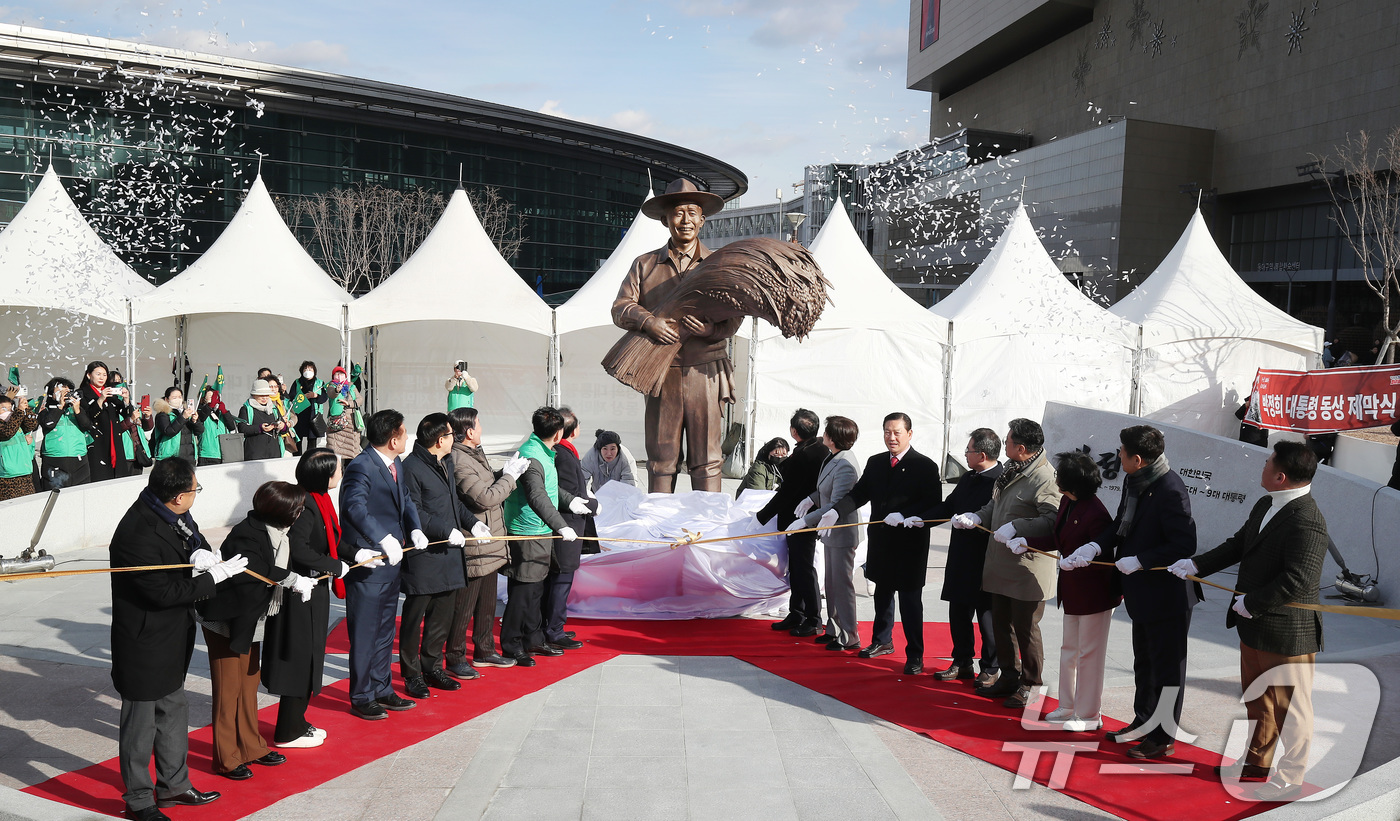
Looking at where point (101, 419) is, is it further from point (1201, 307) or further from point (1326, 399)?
point (1201, 307)

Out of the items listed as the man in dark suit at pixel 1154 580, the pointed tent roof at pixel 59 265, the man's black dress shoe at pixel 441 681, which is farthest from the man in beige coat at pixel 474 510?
the pointed tent roof at pixel 59 265

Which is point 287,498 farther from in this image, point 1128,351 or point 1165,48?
point 1165,48

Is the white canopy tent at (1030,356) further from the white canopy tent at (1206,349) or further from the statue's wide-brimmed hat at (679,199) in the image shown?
the statue's wide-brimmed hat at (679,199)

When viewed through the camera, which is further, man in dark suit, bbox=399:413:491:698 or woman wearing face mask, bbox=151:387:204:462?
woman wearing face mask, bbox=151:387:204:462

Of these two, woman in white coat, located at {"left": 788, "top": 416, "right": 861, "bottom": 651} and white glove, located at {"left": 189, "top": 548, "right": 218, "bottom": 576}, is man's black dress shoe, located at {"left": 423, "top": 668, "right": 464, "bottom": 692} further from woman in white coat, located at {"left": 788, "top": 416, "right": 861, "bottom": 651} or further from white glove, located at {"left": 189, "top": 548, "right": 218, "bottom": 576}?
woman in white coat, located at {"left": 788, "top": 416, "right": 861, "bottom": 651}

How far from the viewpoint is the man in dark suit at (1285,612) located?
363cm

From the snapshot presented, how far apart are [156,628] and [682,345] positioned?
148 inches

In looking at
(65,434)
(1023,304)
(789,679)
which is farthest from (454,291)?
(789,679)

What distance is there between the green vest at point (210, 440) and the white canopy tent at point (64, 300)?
2.79 m

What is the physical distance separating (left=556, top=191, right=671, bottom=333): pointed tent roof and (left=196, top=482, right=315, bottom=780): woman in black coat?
840 cm

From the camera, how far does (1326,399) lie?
10.5 metres

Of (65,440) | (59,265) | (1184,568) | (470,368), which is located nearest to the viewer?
(1184,568)

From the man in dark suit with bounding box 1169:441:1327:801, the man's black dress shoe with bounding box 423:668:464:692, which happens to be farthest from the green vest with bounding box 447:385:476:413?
the man in dark suit with bounding box 1169:441:1327:801

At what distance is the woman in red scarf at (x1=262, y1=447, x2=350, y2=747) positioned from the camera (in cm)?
394
